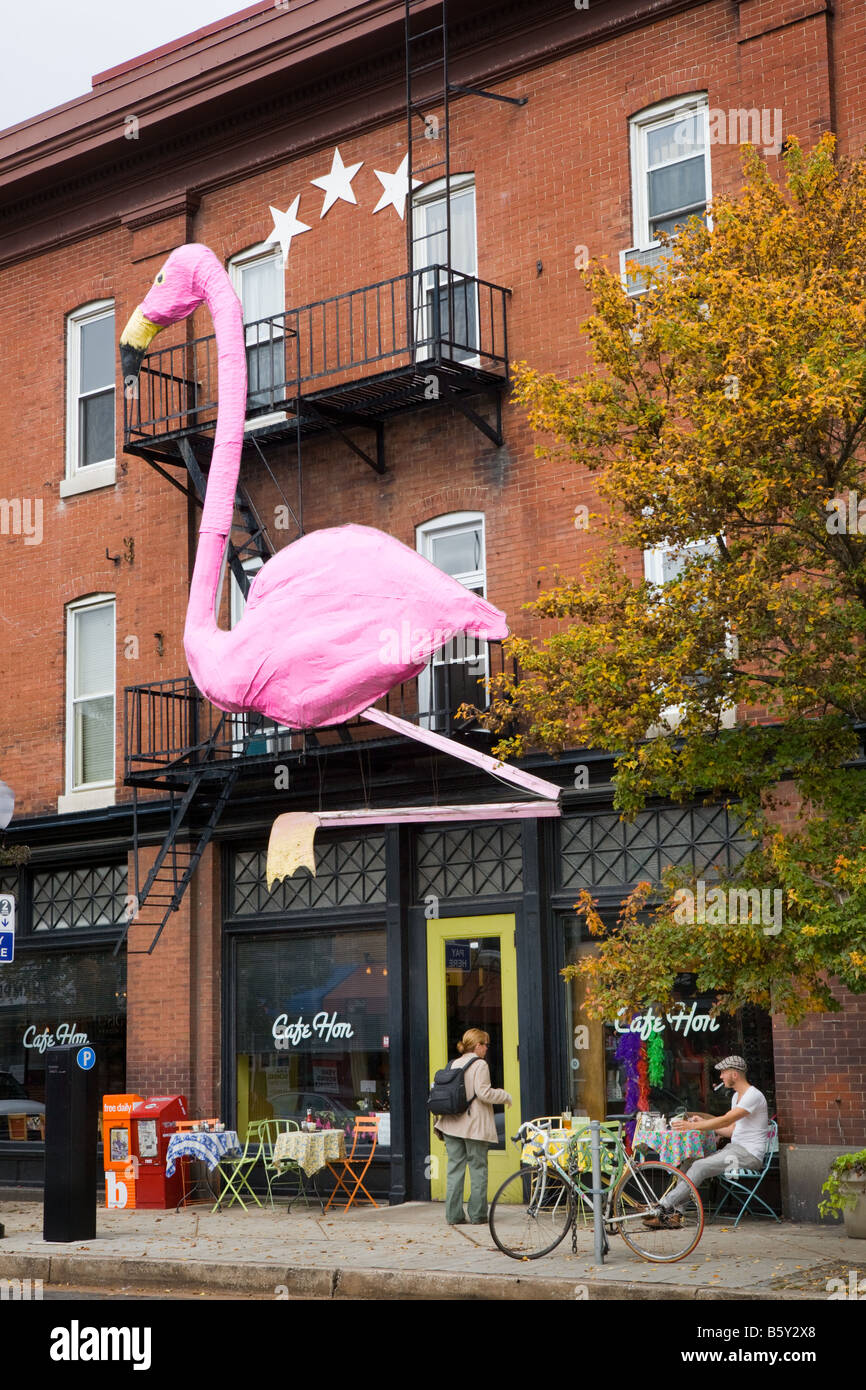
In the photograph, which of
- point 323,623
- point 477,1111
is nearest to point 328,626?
point 323,623

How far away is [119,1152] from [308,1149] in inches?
114

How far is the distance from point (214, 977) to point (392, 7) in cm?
1047

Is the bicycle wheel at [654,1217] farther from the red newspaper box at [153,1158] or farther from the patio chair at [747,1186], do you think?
the red newspaper box at [153,1158]

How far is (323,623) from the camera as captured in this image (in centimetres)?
1485

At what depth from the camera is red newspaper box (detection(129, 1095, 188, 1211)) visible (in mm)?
16953

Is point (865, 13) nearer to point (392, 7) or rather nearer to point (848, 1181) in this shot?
point (392, 7)

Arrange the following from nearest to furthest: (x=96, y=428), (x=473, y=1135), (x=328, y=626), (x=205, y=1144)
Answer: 1. (x=473, y=1135)
2. (x=328, y=626)
3. (x=205, y=1144)
4. (x=96, y=428)

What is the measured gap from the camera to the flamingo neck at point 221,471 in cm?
1580

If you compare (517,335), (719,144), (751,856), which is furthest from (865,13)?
(751,856)

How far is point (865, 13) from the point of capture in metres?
14.8

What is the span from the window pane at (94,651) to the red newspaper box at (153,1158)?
17.1 ft

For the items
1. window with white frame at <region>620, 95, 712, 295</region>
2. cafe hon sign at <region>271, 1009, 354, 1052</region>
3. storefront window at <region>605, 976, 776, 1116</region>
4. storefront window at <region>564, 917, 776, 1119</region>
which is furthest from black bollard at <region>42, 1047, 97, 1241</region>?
window with white frame at <region>620, 95, 712, 295</region>

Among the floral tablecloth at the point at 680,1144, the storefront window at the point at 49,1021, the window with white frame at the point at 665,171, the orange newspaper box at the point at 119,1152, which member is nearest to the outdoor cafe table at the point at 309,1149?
the orange newspaper box at the point at 119,1152

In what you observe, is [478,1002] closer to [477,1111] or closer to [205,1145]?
[477,1111]
